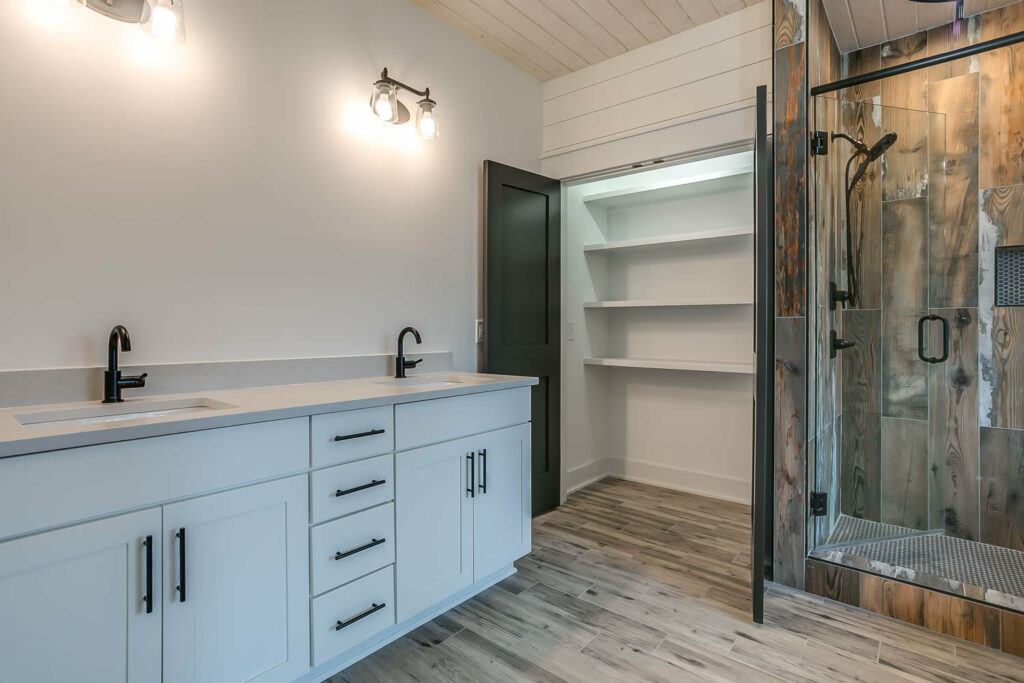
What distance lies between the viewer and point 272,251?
2.07 m

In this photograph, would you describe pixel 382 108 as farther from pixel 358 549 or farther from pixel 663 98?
pixel 358 549

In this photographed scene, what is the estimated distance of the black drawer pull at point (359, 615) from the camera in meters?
1.64

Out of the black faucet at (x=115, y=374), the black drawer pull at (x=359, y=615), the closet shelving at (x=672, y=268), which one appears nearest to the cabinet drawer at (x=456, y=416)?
the black drawer pull at (x=359, y=615)

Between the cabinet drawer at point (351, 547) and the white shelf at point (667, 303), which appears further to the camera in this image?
the white shelf at point (667, 303)

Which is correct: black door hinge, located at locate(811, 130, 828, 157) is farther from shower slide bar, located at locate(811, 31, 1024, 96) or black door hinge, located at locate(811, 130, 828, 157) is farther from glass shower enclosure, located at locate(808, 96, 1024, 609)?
shower slide bar, located at locate(811, 31, 1024, 96)

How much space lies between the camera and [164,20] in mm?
1613

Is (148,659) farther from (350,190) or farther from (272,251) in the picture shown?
(350,190)

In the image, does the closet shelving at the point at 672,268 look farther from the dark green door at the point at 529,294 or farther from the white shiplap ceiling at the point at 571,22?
the white shiplap ceiling at the point at 571,22

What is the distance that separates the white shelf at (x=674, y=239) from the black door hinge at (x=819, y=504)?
1.52m

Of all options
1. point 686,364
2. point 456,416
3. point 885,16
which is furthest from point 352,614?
point 885,16

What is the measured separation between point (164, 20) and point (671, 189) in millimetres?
2930

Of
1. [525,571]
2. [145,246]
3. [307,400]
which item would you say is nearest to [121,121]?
[145,246]

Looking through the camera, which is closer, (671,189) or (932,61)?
(932,61)

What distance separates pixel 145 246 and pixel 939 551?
11.4 feet
